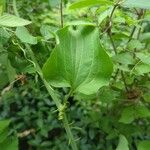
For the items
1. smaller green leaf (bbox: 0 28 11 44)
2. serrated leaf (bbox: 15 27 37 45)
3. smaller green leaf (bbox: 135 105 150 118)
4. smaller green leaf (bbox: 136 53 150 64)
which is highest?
serrated leaf (bbox: 15 27 37 45)

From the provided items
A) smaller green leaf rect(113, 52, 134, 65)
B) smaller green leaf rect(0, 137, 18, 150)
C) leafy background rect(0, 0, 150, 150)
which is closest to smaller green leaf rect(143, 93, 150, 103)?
leafy background rect(0, 0, 150, 150)

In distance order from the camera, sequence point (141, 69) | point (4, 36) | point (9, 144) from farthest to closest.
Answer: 1. point (9, 144)
2. point (141, 69)
3. point (4, 36)

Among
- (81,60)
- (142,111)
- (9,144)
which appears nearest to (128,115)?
(142,111)

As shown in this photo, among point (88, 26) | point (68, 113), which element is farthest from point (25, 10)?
point (88, 26)

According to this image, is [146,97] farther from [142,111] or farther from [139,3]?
[139,3]

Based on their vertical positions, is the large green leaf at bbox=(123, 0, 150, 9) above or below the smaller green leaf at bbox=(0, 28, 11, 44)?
above

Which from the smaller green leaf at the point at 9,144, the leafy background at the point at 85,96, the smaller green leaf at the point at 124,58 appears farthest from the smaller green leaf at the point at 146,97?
the smaller green leaf at the point at 9,144

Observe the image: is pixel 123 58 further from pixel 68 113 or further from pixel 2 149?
pixel 68 113

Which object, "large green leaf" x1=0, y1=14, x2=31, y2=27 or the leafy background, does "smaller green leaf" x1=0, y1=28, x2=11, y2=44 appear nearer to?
the leafy background

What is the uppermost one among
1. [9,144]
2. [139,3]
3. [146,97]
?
[139,3]
